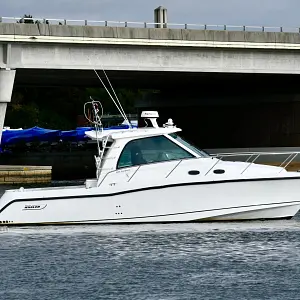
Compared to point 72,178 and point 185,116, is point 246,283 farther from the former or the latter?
point 185,116

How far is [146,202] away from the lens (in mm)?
21031

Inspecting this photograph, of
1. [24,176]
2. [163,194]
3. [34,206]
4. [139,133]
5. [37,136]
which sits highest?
[37,136]

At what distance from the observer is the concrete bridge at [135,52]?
41.5 m

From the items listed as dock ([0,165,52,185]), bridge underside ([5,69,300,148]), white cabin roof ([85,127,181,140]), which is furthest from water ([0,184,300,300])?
bridge underside ([5,69,300,148])

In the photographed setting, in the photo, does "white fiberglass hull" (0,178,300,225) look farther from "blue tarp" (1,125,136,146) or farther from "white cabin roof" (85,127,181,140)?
"blue tarp" (1,125,136,146)

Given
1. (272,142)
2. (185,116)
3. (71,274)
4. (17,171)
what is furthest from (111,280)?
(185,116)

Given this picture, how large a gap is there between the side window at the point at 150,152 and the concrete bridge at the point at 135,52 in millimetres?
20519

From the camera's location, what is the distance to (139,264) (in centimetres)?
1806

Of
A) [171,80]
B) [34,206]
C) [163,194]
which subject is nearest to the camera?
[163,194]

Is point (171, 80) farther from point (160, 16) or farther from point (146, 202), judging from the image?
point (146, 202)

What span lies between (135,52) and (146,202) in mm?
23551

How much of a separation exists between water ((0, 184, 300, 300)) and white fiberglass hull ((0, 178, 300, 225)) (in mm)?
246

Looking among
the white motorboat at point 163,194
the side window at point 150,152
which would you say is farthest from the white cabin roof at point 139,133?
the white motorboat at point 163,194

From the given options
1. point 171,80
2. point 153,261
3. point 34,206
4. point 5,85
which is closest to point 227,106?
point 171,80
